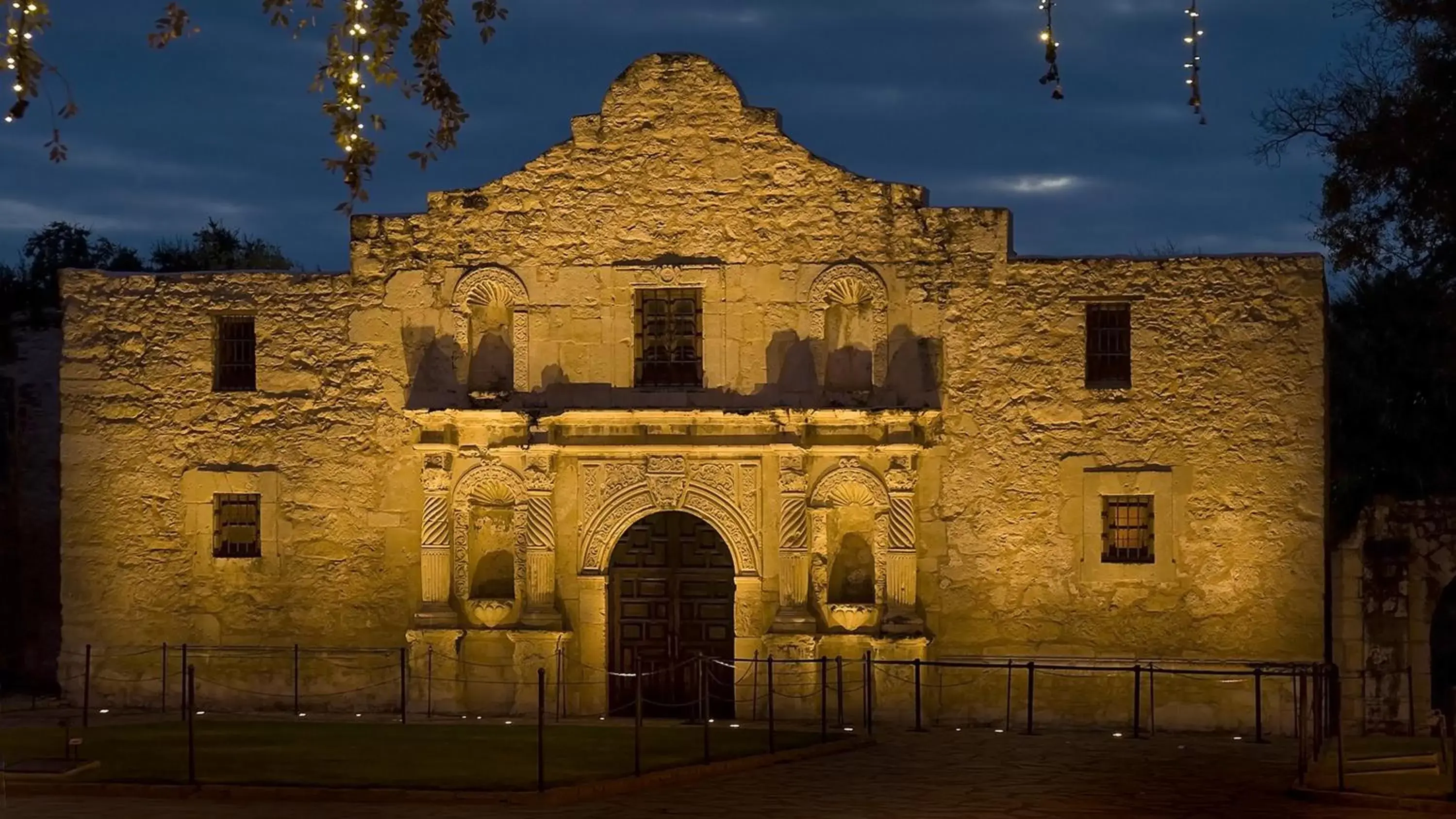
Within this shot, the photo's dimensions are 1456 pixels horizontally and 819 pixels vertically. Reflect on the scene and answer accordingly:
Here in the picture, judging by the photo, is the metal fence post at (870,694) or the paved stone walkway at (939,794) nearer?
the paved stone walkway at (939,794)

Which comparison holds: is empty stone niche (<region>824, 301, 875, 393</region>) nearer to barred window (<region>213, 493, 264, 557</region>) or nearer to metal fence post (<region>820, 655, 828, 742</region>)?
metal fence post (<region>820, 655, 828, 742</region>)

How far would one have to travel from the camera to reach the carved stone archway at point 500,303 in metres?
24.9

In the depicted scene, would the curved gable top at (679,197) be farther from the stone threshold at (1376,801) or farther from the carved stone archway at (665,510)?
the stone threshold at (1376,801)

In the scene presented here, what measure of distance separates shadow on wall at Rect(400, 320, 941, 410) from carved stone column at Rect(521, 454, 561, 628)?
74 cm

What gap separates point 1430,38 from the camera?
80.4 ft

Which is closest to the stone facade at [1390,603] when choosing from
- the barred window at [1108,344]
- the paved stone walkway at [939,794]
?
the paved stone walkway at [939,794]

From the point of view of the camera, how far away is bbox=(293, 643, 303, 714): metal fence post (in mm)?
24750

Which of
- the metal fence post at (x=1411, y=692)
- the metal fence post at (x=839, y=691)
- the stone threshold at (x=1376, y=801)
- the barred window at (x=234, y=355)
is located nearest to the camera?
the stone threshold at (x=1376, y=801)

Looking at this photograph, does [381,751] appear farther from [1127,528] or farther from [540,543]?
[1127,528]

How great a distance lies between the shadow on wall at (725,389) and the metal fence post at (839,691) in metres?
2.92

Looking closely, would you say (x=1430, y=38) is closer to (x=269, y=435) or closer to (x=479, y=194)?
(x=479, y=194)

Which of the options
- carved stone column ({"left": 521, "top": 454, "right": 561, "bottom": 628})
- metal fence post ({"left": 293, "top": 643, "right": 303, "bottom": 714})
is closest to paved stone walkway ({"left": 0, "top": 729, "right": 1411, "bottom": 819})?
carved stone column ({"left": 521, "top": 454, "right": 561, "bottom": 628})

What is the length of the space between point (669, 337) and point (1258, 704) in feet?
25.4

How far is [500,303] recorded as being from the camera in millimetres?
25172
